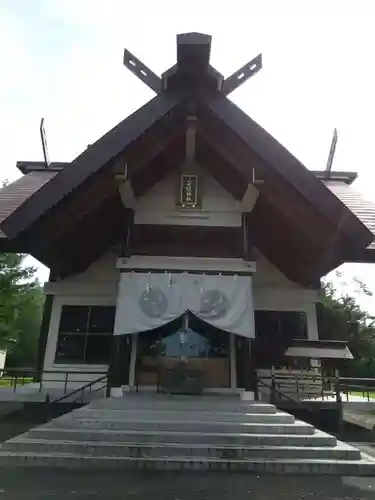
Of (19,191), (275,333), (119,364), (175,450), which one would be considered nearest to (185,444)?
(175,450)

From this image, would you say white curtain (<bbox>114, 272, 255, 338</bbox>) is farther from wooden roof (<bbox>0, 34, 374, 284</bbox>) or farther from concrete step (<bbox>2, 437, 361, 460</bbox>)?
concrete step (<bbox>2, 437, 361, 460</bbox>)

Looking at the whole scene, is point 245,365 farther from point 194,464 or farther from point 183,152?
point 183,152

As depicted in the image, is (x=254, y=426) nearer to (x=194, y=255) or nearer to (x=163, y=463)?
(x=163, y=463)

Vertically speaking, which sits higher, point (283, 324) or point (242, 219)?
point (242, 219)

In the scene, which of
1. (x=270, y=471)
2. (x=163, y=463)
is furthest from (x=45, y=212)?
(x=270, y=471)

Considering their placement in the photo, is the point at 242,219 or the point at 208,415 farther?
the point at 242,219

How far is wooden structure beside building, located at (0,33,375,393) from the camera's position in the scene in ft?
23.6

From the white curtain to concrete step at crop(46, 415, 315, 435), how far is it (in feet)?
7.50

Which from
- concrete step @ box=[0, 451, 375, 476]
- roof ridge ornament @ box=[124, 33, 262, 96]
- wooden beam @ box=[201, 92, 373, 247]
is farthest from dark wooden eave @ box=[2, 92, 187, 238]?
concrete step @ box=[0, 451, 375, 476]

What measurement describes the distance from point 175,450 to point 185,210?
4.94 m

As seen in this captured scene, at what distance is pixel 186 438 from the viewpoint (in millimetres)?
4844

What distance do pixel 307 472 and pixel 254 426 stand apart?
89 centimetres

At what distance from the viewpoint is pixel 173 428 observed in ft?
16.8

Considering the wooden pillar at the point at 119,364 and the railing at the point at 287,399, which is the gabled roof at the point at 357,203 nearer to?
the railing at the point at 287,399
